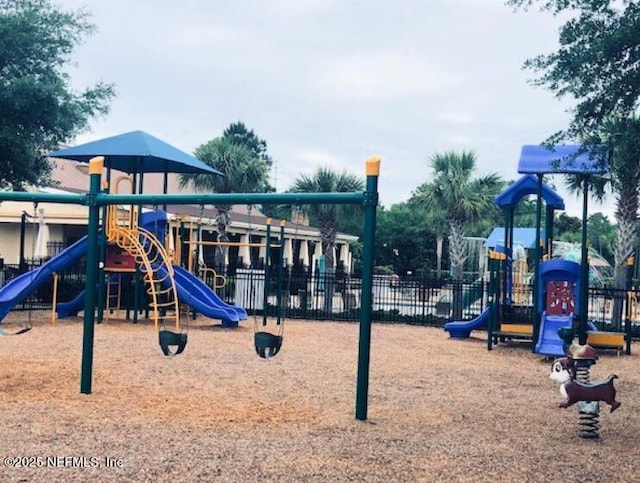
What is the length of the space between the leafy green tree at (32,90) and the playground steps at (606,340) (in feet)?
42.1

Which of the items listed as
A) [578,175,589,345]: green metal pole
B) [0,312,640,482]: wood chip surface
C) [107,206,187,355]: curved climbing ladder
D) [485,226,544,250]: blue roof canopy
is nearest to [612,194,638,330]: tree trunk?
[485,226,544,250]: blue roof canopy

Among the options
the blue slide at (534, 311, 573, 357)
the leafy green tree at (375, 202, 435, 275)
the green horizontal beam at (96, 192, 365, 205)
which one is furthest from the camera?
the leafy green tree at (375, 202, 435, 275)

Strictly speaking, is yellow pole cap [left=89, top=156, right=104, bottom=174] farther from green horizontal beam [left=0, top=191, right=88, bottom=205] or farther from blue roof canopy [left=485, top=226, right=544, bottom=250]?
Result: blue roof canopy [left=485, top=226, right=544, bottom=250]

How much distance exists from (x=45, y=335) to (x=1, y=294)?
2.60 metres

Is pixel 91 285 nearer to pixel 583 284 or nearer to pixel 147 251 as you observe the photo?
pixel 147 251

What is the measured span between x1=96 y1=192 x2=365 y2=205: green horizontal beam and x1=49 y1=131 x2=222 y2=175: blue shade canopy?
24.0ft

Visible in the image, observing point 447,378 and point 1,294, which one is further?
point 1,294

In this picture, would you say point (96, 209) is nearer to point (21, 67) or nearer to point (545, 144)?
point (545, 144)

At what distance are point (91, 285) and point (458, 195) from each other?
22.3 m

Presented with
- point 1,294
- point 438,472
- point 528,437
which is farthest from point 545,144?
point 1,294

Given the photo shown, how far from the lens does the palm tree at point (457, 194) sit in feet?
92.5

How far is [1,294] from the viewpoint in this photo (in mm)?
14242

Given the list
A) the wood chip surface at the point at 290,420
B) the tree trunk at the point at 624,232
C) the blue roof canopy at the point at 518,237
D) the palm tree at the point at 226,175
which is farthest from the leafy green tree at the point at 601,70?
the blue roof canopy at the point at 518,237

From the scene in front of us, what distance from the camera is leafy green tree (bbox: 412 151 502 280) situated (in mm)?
28203
